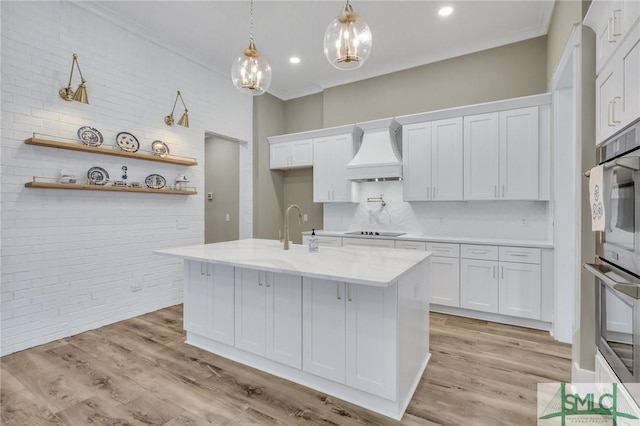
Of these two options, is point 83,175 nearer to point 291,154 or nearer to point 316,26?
point 291,154

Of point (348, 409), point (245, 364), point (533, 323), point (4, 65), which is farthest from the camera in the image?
point (533, 323)

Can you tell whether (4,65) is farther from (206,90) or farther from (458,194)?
(458,194)

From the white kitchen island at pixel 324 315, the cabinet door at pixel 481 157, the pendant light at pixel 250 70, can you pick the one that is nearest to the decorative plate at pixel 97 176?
the white kitchen island at pixel 324 315

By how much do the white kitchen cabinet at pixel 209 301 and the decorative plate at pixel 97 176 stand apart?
140cm

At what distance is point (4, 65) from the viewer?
8.72ft

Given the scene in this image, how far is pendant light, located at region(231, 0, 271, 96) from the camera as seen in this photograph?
2375 millimetres

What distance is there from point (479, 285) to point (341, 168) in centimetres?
243

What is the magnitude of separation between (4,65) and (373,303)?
3633 mm

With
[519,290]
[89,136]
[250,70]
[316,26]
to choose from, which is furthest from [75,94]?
[519,290]

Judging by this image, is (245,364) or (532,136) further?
(532,136)

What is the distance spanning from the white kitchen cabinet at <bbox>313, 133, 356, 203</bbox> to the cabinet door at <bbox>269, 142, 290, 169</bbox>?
22.3 inches

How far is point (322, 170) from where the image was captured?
4.88 metres

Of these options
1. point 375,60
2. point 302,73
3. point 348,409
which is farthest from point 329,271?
point 302,73

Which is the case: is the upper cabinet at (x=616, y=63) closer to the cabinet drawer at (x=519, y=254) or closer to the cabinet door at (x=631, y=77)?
the cabinet door at (x=631, y=77)
